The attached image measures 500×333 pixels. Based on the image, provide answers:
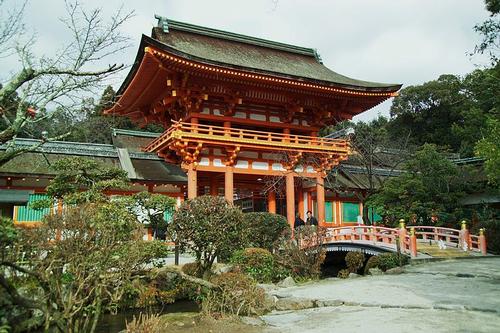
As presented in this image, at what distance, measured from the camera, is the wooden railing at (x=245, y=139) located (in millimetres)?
18609

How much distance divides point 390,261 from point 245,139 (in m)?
8.26

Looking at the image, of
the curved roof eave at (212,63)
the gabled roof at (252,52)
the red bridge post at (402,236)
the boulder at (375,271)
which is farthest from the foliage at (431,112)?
the boulder at (375,271)

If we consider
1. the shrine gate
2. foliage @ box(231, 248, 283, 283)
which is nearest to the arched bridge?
foliage @ box(231, 248, 283, 283)

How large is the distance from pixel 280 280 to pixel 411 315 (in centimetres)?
643

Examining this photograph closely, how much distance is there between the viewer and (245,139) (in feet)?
64.4

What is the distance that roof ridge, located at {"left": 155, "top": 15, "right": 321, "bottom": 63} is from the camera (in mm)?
22761

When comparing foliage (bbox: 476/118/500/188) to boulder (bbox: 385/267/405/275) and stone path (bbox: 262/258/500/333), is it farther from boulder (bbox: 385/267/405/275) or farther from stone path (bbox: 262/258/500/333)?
boulder (bbox: 385/267/405/275)

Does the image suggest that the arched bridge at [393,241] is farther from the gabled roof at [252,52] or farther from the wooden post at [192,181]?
the gabled roof at [252,52]

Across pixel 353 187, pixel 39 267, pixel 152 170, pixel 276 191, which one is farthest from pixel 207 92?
pixel 39 267

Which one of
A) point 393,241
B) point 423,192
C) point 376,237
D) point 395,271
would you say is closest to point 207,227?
point 395,271

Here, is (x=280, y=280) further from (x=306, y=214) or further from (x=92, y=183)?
(x=306, y=214)

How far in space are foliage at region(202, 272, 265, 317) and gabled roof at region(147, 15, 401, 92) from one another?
11728 millimetres

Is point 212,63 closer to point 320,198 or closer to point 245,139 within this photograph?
point 245,139

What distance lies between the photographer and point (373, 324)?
6941 mm
